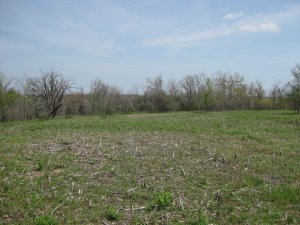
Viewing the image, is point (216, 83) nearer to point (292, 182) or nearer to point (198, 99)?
point (198, 99)

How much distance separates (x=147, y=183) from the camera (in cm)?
755

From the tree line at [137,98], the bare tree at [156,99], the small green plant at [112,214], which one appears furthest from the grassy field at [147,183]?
the bare tree at [156,99]

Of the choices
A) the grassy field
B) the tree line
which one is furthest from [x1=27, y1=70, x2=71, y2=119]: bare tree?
the grassy field

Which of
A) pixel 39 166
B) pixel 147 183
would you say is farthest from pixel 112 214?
pixel 39 166

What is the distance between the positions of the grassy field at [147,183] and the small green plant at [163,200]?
2cm

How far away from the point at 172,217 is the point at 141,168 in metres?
2.98

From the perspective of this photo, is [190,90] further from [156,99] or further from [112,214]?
[112,214]

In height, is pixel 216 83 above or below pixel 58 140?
above

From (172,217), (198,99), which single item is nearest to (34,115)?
(198,99)

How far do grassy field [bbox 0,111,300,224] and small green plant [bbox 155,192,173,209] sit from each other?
19 millimetres

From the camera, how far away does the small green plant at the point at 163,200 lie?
6.27 meters

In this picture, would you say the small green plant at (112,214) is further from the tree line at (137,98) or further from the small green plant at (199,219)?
the tree line at (137,98)

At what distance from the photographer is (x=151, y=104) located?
2436 inches

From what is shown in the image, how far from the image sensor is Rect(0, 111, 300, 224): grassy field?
590 centimetres
